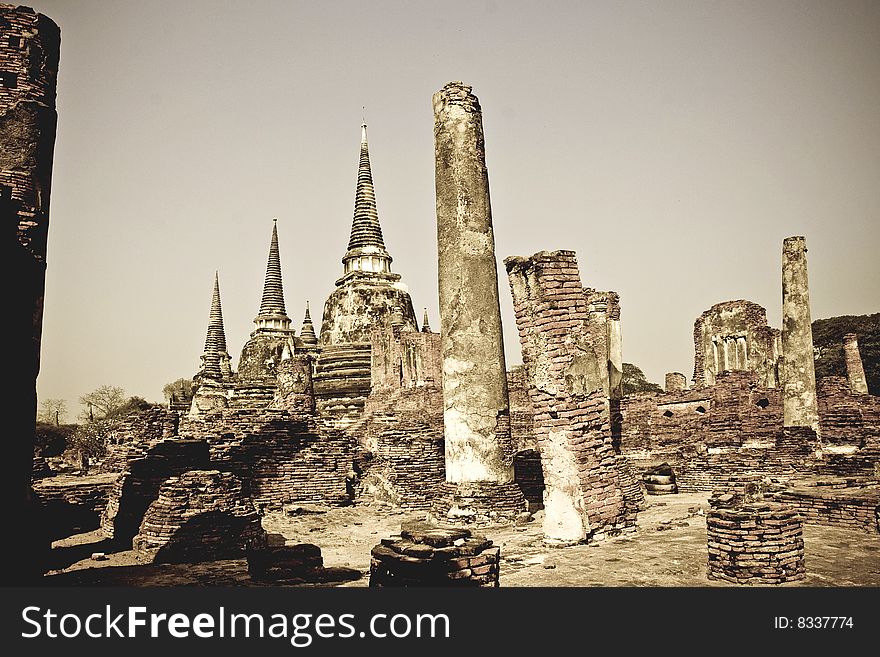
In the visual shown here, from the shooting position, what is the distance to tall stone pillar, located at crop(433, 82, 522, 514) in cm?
948

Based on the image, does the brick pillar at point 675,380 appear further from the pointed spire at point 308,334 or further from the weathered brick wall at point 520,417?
the pointed spire at point 308,334

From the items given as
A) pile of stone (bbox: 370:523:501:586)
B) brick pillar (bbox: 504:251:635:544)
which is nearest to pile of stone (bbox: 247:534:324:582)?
pile of stone (bbox: 370:523:501:586)

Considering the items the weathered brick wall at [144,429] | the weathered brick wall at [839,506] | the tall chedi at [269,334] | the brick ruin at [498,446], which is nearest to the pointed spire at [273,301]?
the tall chedi at [269,334]

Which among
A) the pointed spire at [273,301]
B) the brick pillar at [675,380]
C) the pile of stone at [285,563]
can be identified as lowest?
the pile of stone at [285,563]

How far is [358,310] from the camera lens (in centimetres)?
3053

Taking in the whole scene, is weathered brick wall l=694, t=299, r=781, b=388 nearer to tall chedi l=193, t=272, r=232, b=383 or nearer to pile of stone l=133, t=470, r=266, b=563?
pile of stone l=133, t=470, r=266, b=563

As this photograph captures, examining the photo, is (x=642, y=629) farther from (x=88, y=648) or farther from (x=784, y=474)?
(x=784, y=474)

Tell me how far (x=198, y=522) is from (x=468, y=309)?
488 centimetres

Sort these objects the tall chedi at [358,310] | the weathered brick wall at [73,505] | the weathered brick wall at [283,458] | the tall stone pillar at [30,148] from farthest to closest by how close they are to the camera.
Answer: the tall chedi at [358,310], the weathered brick wall at [283,458], the weathered brick wall at [73,505], the tall stone pillar at [30,148]

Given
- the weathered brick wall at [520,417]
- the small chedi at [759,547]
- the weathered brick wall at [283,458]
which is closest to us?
the small chedi at [759,547]

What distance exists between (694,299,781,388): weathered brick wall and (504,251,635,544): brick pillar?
45.7 ft

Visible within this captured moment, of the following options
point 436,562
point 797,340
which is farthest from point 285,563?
point 797,340

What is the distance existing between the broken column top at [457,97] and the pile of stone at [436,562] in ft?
23.4

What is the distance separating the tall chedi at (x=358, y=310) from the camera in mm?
26625
